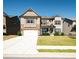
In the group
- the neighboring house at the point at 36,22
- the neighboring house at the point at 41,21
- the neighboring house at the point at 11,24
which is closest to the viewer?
the neighboring house at the point at 11,24

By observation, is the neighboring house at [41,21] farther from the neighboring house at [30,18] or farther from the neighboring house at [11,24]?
the neighboring house at [11,24]

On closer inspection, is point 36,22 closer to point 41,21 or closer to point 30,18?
point 41,21

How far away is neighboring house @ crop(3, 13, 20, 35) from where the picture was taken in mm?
8531

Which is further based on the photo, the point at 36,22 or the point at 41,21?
the point at 41,21

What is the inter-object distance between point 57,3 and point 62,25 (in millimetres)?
6723

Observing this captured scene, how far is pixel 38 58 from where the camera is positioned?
13.0ft

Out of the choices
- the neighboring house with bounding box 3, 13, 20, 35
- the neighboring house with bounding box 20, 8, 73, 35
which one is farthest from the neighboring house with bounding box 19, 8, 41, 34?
the neighboring house with bounding box 3, 13, 20, 35

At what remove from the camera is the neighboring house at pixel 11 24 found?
8.53m

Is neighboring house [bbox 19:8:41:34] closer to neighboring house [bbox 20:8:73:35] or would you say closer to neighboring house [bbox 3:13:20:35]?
neighboring house [bbox 20:8:73:35]

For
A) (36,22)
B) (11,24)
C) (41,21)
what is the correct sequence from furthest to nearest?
(41,21), (36,22), (11,24)

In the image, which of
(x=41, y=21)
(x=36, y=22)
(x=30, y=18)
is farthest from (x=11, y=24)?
(x=41, y=21)

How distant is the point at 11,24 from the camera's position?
32.8 ft

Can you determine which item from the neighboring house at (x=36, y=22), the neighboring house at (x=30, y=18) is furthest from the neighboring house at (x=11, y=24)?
the neighboring house at (x=30, y=18)

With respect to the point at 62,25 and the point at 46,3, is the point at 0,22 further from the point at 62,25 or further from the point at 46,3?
the point at 62,25
